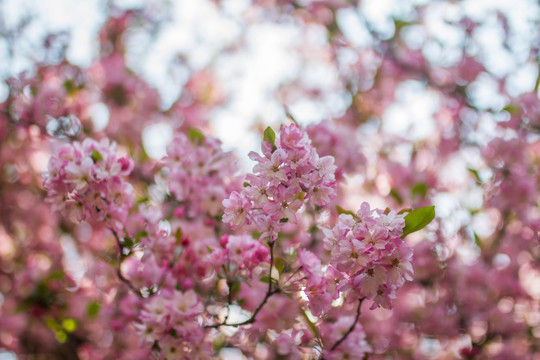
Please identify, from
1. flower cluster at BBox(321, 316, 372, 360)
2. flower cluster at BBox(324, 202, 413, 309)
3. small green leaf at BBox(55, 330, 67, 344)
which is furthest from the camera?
small green leaf at BBox(55, 330, 67, 344)

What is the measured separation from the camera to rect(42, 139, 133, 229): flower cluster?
5.80ft

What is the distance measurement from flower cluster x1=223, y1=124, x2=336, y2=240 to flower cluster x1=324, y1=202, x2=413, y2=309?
0.12 m

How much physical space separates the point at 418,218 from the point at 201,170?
44.2 inches

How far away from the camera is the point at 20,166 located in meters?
4.25

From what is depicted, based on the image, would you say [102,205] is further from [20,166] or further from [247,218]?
[20,166]

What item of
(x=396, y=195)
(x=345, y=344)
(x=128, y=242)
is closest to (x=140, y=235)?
(x=128, y=242)

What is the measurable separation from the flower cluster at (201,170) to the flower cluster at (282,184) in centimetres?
76

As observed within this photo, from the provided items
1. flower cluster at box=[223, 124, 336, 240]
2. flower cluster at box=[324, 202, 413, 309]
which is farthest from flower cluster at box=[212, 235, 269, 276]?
flower cluster at box=[324, 202, 413, 309]

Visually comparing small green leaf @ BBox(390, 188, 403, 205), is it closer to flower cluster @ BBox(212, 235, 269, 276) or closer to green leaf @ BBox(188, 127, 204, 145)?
green leaf @ BBox(188, 127, 204, 145)

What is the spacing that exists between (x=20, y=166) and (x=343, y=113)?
2.79m

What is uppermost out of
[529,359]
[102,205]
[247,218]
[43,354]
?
[247,218]

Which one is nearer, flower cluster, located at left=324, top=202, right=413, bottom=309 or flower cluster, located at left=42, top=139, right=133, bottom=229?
flower cluster, located at left=324, top=202, right=413, bottom=309

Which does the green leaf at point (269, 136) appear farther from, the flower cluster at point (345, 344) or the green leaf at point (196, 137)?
the green leaf at point (196, 137)

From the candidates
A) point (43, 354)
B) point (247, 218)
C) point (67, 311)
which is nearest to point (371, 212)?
point (247, 218)
